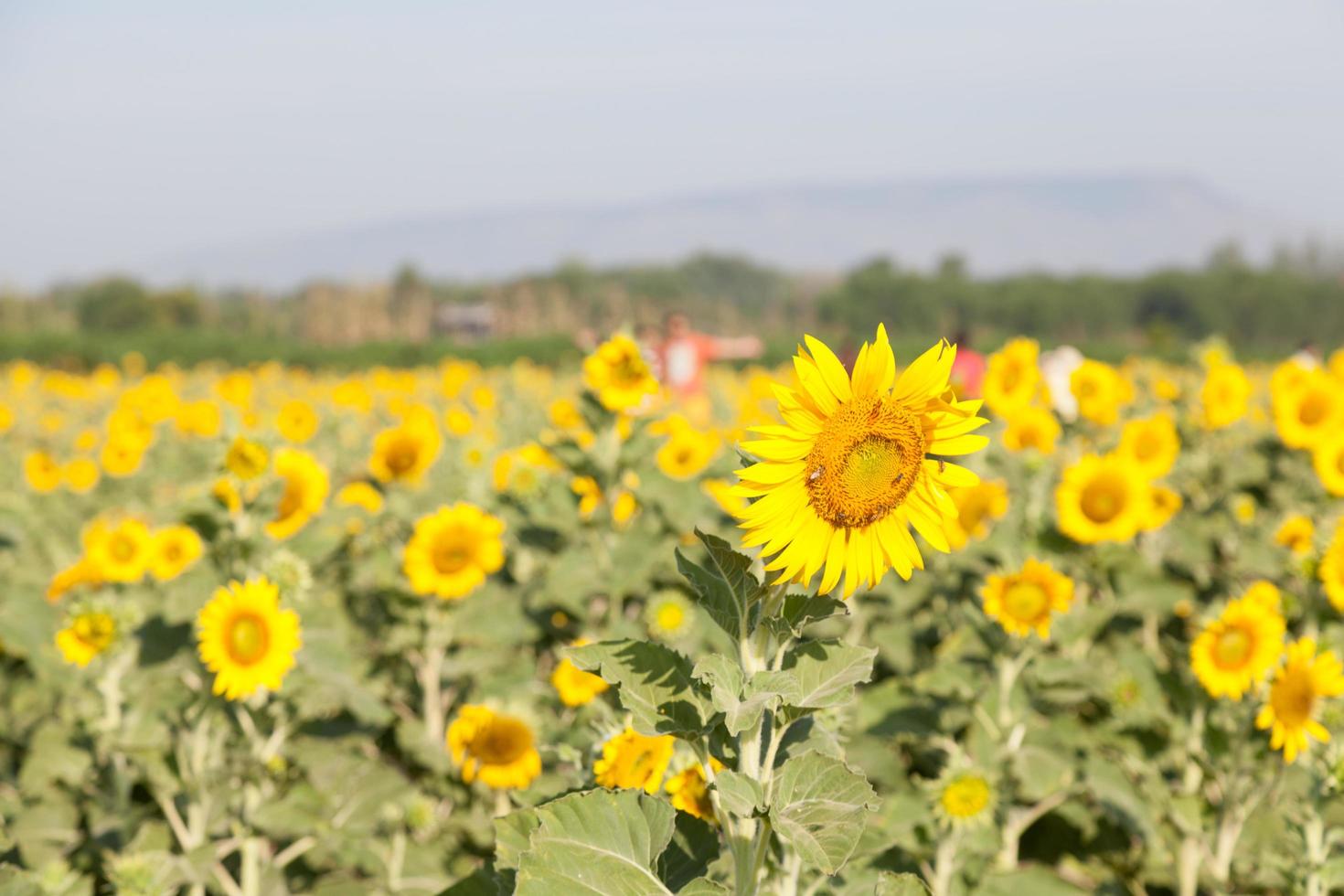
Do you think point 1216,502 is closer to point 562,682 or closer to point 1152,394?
point 1152,394

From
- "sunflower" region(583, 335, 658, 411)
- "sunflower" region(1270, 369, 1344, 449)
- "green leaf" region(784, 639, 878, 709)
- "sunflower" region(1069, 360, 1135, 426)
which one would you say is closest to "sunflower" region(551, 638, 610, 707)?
"sunflower" region(583, 335, 658, 411)

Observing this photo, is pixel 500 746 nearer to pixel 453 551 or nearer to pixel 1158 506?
pixel 453 551

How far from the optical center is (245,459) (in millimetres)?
3598

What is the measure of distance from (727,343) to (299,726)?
9238mm

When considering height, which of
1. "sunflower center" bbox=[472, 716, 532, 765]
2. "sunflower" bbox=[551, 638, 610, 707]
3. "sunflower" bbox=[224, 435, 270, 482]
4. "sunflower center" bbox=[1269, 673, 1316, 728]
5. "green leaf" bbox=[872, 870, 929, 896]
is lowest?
"sunflower center" bbox=[472, 716, 532, 765]

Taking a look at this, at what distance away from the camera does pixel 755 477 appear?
67.1 inches

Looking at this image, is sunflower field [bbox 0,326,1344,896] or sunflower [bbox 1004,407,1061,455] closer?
sunflower field [bbox 0,326,1344,896]

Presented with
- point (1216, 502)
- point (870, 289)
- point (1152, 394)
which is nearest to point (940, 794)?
point (1216, 502)

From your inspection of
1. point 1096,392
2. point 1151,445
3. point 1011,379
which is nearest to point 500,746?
point 1151,445

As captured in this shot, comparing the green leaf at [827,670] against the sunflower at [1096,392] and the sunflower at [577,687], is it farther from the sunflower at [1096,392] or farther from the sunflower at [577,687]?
the sunflower at [1096,392]

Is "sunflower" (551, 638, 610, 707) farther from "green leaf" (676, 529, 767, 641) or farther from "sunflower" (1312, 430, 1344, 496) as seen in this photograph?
"sunflower" (1312, 430, 1344, 496)

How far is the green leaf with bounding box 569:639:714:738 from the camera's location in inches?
A: 72.5

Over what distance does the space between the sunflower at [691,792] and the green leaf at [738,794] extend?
0.43 m

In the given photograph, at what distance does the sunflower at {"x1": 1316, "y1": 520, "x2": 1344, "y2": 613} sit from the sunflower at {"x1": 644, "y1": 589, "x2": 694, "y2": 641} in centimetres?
213
